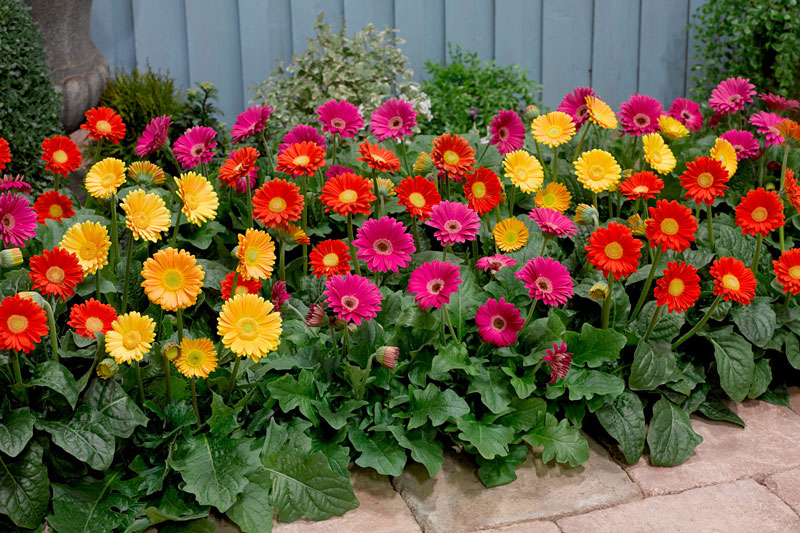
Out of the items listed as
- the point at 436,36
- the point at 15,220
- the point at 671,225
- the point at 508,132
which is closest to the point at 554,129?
the point at 508,132

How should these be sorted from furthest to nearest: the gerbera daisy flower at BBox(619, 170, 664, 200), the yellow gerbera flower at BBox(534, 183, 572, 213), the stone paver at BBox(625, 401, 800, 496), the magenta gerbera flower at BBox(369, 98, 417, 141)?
the yellow gerbera flower at BBox(534, 183, 572, 213), the magenta gerbera flower at BBox(369, 98, 417, 141), the gerbera daisy flower at BBox(619, 170, 664, 200), the stone paver at BBox(625, 401, 800, 496)

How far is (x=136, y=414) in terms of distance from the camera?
1831 mm

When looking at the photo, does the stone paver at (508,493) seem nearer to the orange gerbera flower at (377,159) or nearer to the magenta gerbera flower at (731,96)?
the orange gerbera flower at (377,159)

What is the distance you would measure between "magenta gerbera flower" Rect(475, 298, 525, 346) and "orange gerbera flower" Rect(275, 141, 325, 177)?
0.57m

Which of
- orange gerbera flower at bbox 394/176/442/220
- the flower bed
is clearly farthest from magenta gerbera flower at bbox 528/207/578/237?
orange gerbera flower at bbox 394/176/442/220

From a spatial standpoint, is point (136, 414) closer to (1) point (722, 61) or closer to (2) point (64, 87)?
(2) point (64, 87)

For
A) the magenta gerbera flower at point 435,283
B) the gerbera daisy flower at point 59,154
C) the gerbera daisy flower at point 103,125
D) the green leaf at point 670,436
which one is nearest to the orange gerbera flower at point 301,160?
the magenta gerbera flower at point 435,283

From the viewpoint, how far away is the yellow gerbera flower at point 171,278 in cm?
168

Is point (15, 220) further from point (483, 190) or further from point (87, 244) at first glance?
point (483, 190)

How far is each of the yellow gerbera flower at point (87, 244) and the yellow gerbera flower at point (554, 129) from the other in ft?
4.38

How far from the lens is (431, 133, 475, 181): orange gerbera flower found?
2299 millimetres

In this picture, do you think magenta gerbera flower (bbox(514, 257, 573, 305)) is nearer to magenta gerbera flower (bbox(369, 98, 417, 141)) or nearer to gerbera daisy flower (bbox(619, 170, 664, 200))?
gerbera daisy flower (bbox(619, 170, 664, 200))

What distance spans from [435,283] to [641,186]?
0.74 metres

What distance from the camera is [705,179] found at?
224cm
